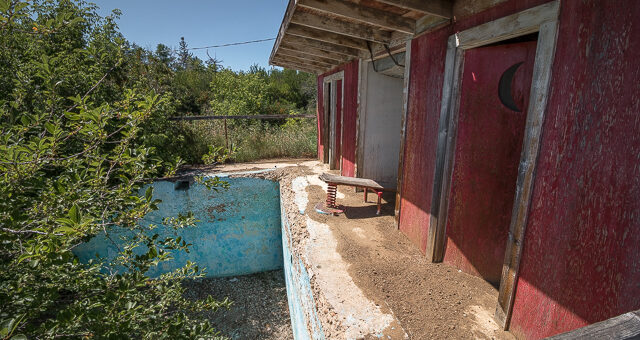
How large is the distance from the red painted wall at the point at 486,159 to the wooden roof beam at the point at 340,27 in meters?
1.73

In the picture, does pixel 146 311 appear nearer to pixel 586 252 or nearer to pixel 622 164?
pixel 586 252

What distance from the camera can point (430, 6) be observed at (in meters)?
2.87

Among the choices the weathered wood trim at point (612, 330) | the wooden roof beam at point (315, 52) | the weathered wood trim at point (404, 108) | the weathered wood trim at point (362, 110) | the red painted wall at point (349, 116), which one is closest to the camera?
the weathered wood trim at point (612, 330)

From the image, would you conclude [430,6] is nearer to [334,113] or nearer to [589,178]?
[589,178]

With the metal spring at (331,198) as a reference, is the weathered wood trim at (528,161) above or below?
above

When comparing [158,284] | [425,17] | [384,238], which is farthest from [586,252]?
[158,284]

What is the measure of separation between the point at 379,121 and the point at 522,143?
320 centimetres

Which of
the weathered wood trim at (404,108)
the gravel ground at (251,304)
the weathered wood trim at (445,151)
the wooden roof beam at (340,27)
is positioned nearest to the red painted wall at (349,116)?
the wooden roof beam at (340,27)

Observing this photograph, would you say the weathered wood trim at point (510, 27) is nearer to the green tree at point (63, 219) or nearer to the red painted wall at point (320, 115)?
the green tree at point (63, 219)

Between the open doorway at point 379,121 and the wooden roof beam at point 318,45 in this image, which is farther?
the wooden roof beam at point 318,45

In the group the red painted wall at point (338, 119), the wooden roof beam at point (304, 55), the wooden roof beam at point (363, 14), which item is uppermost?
the wooden roof beam at point (304, 55)

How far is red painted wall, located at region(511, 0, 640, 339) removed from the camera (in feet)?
4.96

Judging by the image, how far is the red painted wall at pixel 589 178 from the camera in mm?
1513

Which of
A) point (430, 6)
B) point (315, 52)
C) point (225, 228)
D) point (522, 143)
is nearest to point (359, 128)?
point (315, 52)
